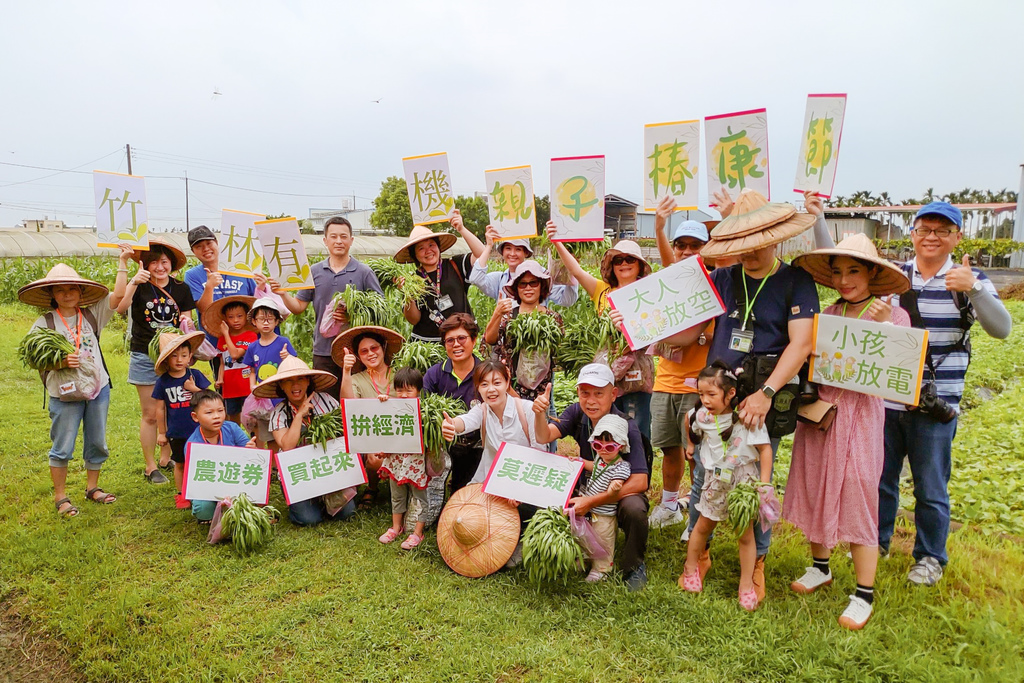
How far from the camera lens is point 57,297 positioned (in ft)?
16.8

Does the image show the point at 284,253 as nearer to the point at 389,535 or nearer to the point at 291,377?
the point at 291,377

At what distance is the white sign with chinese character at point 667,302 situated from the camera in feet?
12.8

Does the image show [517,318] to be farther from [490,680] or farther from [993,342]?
[993,342]

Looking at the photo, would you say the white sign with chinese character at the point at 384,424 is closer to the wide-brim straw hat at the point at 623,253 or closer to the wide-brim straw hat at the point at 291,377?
the wide-brim straw hat at the point at 291,377

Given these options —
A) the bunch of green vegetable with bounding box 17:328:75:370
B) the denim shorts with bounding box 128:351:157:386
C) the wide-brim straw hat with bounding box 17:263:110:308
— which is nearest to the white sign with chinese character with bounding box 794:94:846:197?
the wide-brim straw hat with bounding box 17:263:110:308

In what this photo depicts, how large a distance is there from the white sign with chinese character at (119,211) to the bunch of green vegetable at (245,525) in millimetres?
2254

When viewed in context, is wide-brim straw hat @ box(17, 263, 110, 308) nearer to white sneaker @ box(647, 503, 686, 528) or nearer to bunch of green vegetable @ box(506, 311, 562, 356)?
bunch of green vegetable @ box(506, 311, 562, 356)

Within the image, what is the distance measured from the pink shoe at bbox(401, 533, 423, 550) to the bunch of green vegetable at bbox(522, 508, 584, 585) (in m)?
0.98

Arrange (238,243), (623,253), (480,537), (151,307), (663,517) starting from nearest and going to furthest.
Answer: (480,537) → (623,253) → (663,517) → (238,243) → (151,307)

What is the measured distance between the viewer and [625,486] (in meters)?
4.11

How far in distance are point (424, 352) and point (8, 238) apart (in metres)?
28.0

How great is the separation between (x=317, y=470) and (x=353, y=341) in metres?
1.03

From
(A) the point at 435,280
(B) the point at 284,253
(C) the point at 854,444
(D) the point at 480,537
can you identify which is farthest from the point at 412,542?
(C) the point at 854,444

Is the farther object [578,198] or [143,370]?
[143,370]
